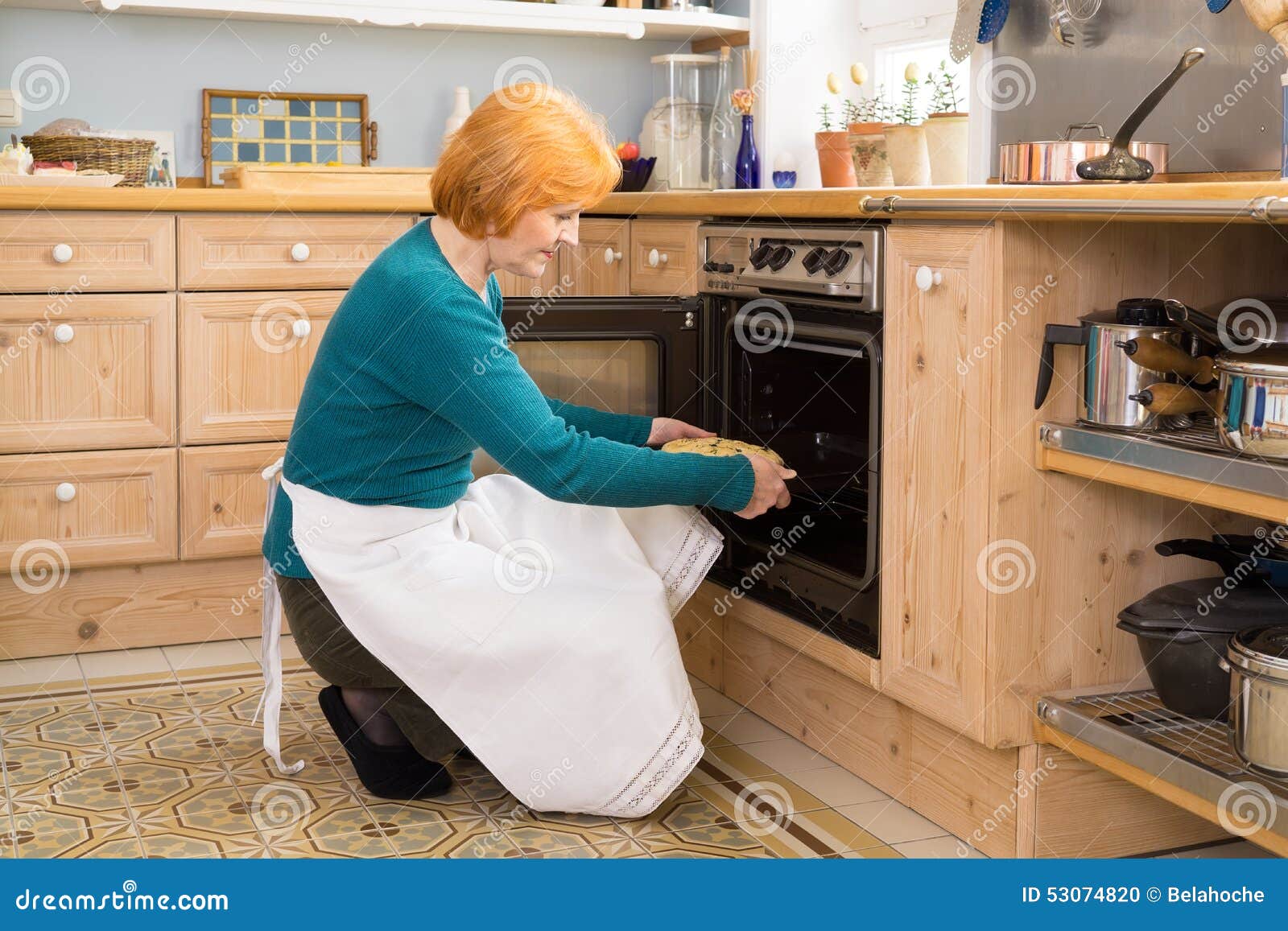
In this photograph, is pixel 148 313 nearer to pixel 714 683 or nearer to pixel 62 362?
Answer: pixel 62 362

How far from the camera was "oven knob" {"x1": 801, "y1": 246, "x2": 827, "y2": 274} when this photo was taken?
2.24 metres

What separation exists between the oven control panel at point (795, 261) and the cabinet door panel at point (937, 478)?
2.0 inches

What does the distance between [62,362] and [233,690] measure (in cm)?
72

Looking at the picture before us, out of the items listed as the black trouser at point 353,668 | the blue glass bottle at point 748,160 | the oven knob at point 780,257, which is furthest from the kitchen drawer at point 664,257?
the black trouser at point 353,668

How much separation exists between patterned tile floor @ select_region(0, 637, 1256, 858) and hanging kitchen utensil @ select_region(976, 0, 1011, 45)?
1.41 metres

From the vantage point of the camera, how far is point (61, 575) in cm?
295

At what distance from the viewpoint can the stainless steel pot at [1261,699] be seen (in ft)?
5.37

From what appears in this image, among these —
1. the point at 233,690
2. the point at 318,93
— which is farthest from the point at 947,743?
the point at 318,93

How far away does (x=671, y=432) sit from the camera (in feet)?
7.84

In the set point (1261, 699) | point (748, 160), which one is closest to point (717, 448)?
point (1261, 699)

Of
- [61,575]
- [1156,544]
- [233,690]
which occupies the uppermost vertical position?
[1156,544]

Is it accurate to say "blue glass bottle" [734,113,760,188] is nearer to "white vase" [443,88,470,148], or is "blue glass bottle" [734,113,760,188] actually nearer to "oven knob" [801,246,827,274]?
"white vase" [443,88,470,148]

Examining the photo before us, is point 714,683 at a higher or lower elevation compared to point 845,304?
lower

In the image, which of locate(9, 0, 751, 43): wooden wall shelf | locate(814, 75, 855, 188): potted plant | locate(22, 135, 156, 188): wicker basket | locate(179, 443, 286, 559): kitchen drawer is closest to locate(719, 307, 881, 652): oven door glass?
locate(814, 75, 855, 188): potted plant
